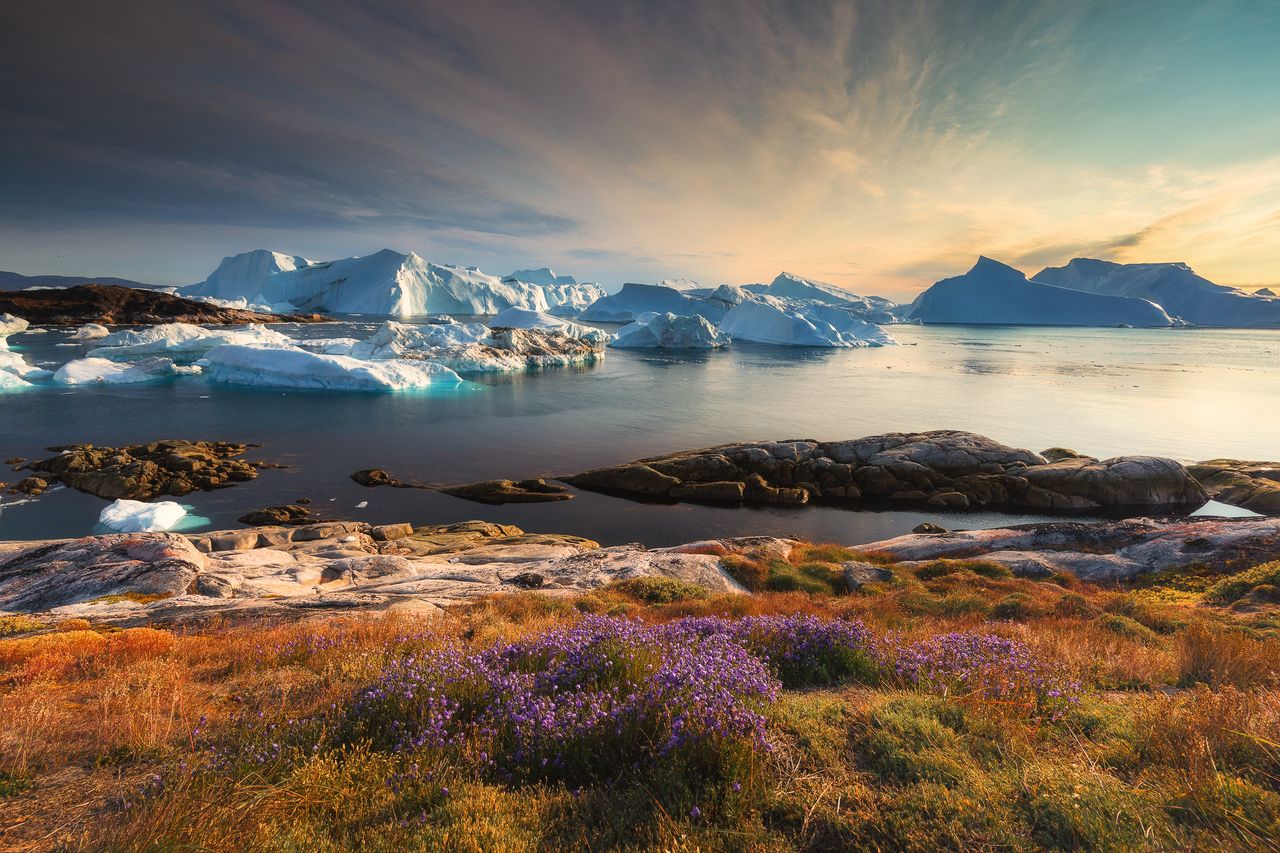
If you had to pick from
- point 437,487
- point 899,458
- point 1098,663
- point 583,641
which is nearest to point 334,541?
point 437,487

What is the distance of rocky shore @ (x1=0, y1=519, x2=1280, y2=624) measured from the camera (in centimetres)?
1193

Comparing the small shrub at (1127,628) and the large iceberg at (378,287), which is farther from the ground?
the large iceberg at (378,287)

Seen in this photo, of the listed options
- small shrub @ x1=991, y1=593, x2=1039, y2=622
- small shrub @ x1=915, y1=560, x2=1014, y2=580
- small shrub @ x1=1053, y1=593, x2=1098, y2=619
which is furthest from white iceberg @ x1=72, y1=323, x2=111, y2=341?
small shrub @ x1=1053, y1=593, x2=1098, y2=619

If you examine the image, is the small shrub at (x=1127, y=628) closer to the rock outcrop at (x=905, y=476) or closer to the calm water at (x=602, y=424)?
the calm water at (x=602, y=424)

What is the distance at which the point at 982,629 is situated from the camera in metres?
8.29

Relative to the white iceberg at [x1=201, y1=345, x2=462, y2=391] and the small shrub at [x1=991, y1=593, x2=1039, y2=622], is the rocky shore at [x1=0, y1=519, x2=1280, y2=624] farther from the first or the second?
the white iceberg at [x1=201, y1=345, x2=462, y2=391]

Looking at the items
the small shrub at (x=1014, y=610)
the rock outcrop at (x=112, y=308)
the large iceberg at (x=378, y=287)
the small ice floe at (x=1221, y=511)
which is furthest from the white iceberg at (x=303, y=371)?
the large iceberg at (x=378, y=287)

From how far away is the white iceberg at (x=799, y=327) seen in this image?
5113 inches

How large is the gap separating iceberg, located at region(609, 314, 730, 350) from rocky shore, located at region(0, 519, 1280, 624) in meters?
99.0

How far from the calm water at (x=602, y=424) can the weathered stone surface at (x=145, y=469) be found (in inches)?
48.9

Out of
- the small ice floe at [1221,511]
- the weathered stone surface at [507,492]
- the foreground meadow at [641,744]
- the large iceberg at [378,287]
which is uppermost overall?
the large iceberg at [378,287]

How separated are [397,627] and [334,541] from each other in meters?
14.0

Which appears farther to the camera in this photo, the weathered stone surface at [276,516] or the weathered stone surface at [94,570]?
the weathered stone surface at [276,516]

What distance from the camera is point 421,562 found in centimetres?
1747
